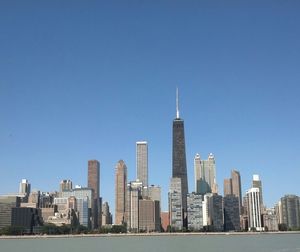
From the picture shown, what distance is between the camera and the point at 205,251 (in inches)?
3504

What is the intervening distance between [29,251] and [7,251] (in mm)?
4404

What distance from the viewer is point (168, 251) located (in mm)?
91375

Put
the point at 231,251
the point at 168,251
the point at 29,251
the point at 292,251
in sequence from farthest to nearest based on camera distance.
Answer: the point at 29,251, the point at 168,251, the point at 231,251, the point at 292,251

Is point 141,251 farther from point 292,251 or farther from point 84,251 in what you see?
point 292,251

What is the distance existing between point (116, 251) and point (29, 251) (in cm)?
1809

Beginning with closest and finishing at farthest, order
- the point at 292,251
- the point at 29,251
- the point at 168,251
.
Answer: the point at 292,251 → the point at 168,251 → the point at 29,251

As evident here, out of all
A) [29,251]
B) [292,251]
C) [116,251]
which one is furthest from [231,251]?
[29,251]

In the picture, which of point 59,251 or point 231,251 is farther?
point 59,251

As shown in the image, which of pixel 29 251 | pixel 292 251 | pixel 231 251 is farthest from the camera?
pixel 29 251

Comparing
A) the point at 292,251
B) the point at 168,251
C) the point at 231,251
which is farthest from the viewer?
the point at 168,251

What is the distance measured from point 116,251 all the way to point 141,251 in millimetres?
5055

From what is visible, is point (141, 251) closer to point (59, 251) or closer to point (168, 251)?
point (168, 251)

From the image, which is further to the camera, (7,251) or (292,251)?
(7,251)

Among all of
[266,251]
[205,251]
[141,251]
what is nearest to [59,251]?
[141,251]
